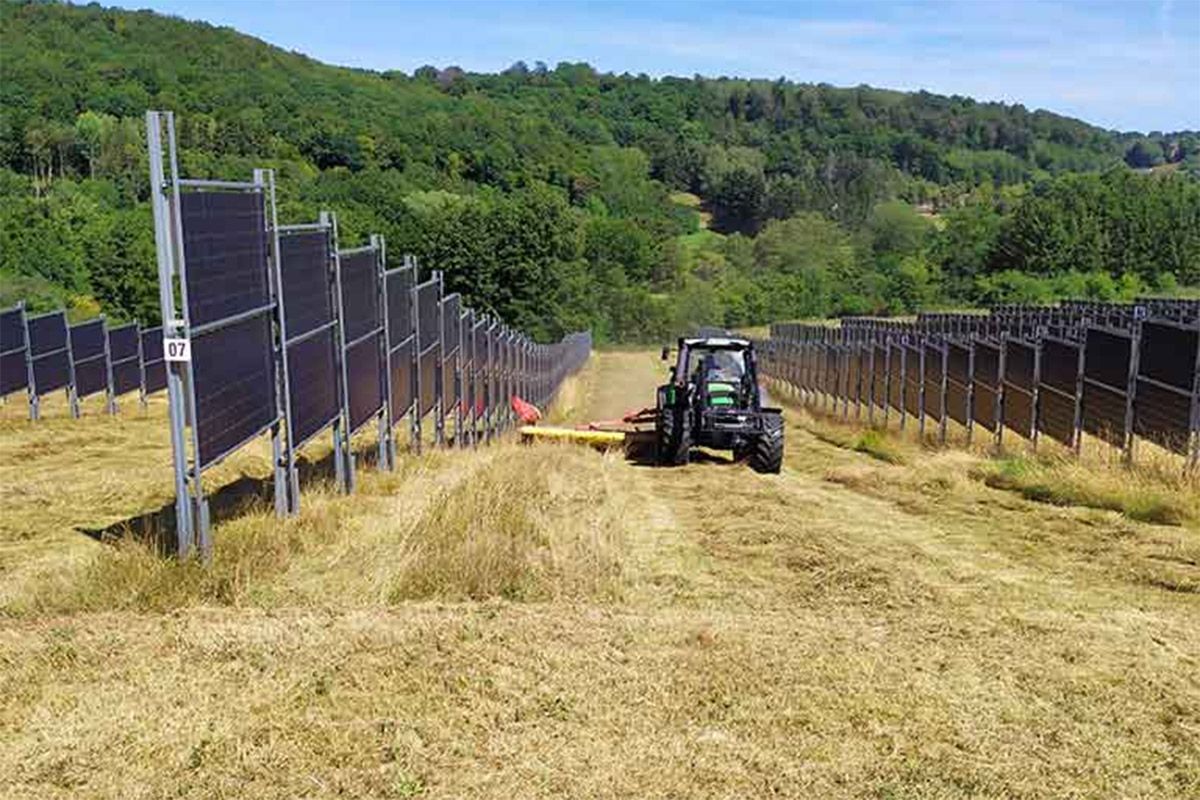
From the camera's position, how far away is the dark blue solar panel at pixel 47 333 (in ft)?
74.3

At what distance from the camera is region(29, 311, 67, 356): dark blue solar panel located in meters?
22.6

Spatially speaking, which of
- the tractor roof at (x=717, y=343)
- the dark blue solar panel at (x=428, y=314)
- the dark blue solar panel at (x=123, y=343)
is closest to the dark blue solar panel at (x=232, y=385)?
the dark blue solar panel at (x=428, y=314)

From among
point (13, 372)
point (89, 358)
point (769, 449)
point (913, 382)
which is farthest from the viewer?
point (89, 358)

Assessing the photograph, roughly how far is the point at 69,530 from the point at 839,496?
7.84m

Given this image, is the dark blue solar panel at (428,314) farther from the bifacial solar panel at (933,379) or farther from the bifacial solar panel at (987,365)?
the bifacial solar panel at (933,379)

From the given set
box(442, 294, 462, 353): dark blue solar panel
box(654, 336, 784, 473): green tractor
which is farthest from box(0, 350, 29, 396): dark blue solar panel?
box(654, 336, 784, 473): green tractor

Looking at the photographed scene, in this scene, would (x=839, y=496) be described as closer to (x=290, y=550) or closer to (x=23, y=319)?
(x=290, y=550)

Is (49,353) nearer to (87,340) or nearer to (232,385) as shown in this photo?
(87,340)

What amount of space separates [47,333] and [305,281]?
1517 centimetres

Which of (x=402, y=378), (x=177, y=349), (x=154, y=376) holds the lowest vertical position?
(x=154, y=376)

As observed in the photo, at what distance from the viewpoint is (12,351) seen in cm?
2211

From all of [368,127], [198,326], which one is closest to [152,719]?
[198,326]

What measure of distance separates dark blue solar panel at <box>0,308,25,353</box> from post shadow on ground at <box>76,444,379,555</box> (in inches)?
440

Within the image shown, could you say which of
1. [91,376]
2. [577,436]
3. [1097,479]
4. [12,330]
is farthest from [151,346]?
[1097,479]
